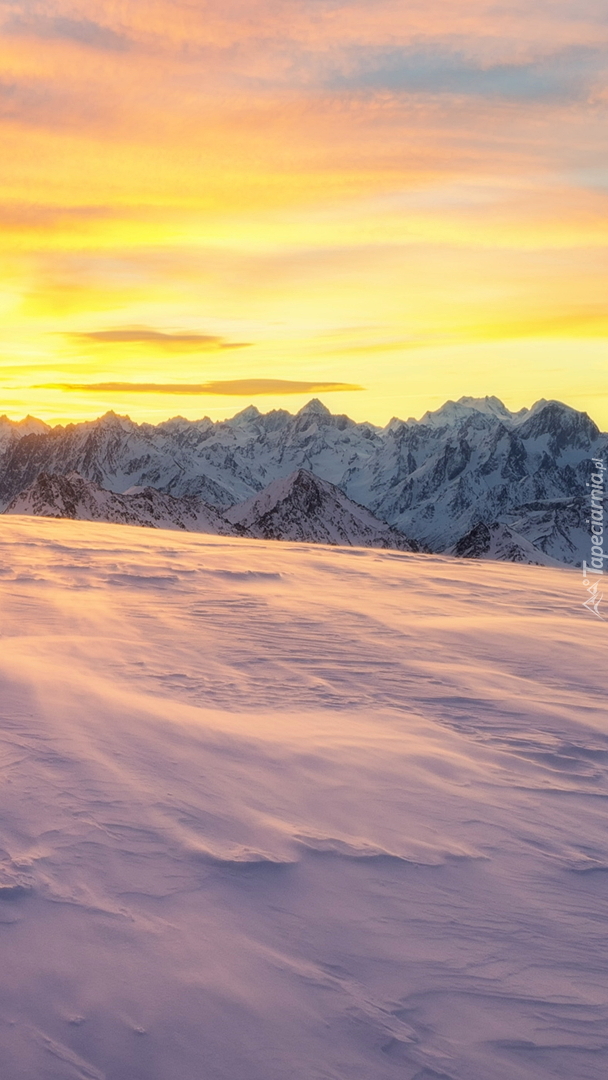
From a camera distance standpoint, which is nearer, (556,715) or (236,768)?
(236,768)

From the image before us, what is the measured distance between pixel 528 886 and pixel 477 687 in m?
3.14

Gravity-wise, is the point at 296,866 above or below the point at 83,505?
above

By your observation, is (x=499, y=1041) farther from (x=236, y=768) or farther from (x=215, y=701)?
(x=215, y=701)

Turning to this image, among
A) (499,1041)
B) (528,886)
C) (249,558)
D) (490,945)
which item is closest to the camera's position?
(499,1041)

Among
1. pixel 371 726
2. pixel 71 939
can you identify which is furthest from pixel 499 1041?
pixel 371 726

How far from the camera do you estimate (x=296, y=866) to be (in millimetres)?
3564

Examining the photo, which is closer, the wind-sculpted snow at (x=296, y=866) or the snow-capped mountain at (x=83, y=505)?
the wind-sculpted snow at (x=296, y=866)

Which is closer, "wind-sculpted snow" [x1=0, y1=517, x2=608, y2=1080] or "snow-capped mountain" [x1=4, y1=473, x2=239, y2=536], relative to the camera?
"wind-sculpted snow" [x1=0, y1=517, x2=608, y2=1080]

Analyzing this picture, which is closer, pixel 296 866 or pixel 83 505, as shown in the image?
pixel 296 866

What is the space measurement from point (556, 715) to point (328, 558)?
14.0 metres

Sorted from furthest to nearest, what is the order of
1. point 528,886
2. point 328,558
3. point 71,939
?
1. point 328,558
2. point 528,886
3. point 71,939

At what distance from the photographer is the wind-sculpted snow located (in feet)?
8.62

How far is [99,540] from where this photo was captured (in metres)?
20.9

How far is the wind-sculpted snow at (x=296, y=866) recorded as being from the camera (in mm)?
2627
